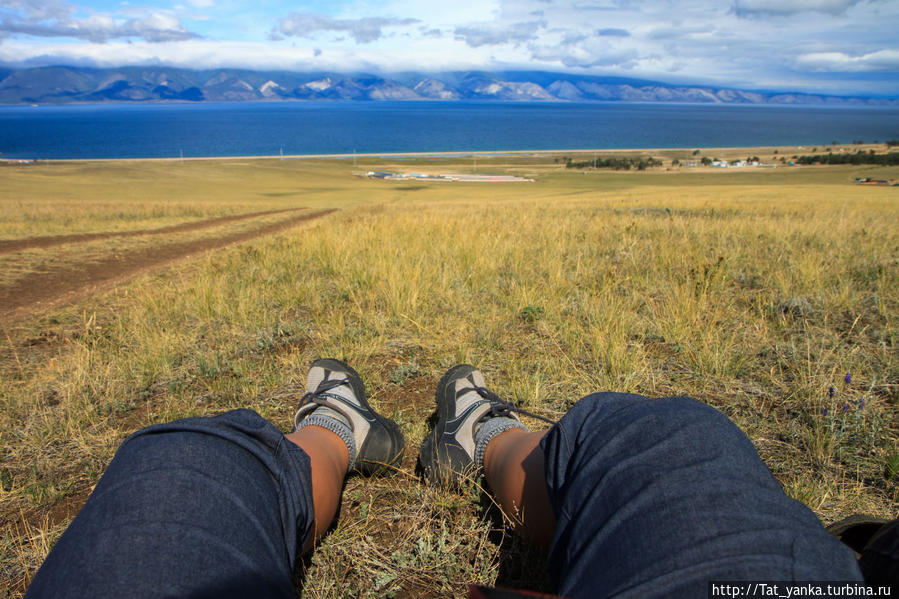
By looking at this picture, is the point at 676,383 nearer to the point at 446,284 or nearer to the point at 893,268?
the point at 446,284

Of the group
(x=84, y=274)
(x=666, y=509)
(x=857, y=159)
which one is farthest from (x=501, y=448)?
(x=857, y=159)

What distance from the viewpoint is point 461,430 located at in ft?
7.43

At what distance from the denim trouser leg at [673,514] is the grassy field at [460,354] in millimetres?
576

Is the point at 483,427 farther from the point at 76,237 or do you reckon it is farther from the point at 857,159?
the point at 857,159

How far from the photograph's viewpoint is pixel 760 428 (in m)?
2.36

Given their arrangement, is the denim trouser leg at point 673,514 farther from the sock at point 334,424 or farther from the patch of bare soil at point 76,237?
the patch of bare soil at point 76,237

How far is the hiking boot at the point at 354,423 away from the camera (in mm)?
2201

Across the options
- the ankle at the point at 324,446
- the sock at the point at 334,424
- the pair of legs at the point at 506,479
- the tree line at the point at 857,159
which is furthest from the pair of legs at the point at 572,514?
the tree line at the point at 857,159

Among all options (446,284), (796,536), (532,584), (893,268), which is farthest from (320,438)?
(893,268)

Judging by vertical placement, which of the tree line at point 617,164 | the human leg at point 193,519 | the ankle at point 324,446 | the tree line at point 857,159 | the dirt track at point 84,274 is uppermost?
the tree line at point 857,159

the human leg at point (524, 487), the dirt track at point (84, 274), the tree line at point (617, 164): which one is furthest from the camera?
the tree line at point (617, 164)

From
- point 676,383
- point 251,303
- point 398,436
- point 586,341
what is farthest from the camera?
point 251,303

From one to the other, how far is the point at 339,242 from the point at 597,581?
626 centimetres

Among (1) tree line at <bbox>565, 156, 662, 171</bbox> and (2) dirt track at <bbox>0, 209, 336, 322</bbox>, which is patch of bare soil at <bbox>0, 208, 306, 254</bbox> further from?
(1) tree line at <bbox>565, 156, 662, 171</bbox>
